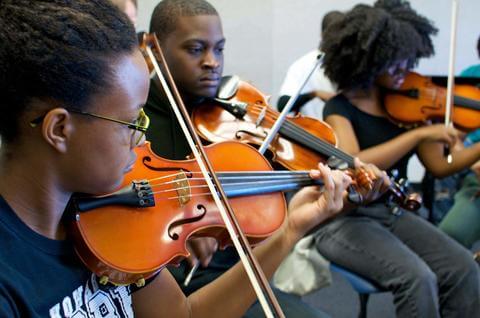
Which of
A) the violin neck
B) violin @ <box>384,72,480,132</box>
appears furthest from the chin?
violin @ <box>384,72,480,132</box>

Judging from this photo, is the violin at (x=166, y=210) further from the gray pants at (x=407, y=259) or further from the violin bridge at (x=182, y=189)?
the gray pants at (x=407, y=259)

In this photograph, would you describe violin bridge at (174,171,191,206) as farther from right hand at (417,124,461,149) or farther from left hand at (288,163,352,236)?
right hand at (417,124,461,149)

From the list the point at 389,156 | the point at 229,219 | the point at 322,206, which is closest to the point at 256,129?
the point at 322,206

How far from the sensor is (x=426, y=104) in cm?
161

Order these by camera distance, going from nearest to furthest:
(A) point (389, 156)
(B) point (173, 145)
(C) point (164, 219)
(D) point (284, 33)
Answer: (C) point (164, 219) → (B) point (173, 145) → (A) point (389, 156) → (D) point (284, 33)

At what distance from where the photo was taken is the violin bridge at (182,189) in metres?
0.83

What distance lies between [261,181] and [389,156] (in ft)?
2.18

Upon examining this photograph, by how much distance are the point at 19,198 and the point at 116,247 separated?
0.16 m

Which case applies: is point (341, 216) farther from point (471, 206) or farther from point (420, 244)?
point (471, 206)

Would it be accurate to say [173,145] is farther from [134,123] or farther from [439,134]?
[439,134]

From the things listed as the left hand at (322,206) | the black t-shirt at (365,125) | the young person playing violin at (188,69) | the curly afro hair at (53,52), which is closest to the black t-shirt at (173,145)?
the young person playing violin at (188,69)

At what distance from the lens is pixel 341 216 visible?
4.83 feet

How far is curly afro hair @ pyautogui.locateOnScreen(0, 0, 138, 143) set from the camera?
0.54 meters

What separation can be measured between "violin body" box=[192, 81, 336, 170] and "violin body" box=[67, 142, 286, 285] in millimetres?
129
